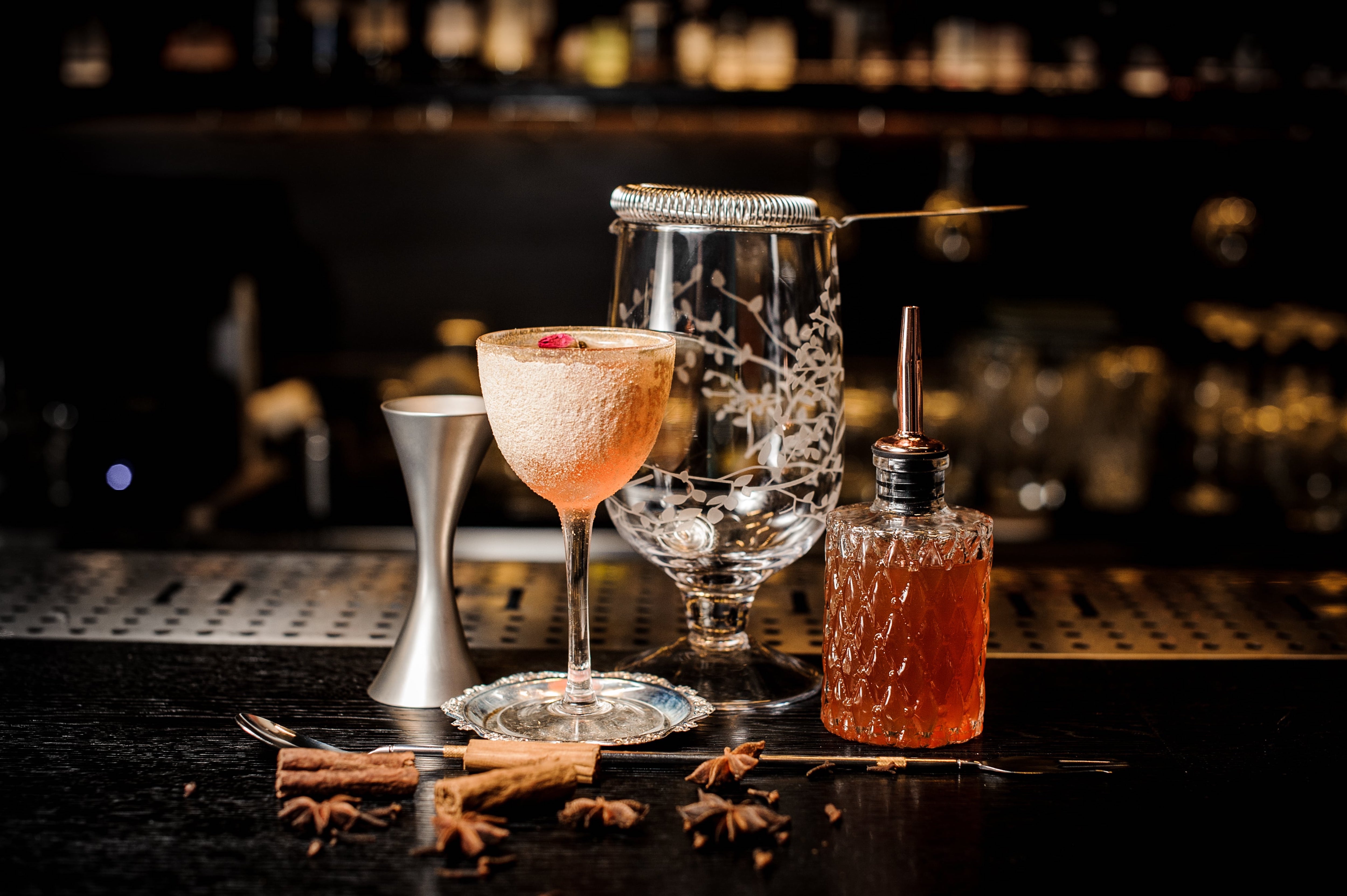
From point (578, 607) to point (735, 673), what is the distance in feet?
0.48

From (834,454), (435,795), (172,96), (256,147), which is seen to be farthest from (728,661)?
(256,147)

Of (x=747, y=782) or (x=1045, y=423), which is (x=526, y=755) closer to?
(x=747, y=782)

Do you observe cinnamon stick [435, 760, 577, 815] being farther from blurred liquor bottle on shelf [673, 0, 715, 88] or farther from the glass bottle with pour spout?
blurred liquor bottle on shelf [673, 0, 715, 88]

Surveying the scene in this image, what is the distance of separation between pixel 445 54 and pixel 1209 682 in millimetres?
2062

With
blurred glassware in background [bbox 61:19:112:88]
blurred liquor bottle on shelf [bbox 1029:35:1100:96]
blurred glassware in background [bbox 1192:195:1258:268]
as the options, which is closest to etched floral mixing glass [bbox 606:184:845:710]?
blurred liquor bottle on shelf [bbox 1029:35:1100:96]

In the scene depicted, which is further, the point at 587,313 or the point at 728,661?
the point at 587,313

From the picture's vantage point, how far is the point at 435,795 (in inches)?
25.4

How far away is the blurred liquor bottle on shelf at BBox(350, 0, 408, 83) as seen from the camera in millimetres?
2547

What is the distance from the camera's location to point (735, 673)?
840 mm

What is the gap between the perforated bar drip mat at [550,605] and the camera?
93 centimetres

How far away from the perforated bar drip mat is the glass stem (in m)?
0.17

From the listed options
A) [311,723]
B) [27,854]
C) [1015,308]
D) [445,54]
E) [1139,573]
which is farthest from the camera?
[1015,308]

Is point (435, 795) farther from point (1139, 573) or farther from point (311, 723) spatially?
point (1139, 573)

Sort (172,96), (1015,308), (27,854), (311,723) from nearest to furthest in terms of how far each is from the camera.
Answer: (27,854), (311,723), (172,96), (1015,308)
